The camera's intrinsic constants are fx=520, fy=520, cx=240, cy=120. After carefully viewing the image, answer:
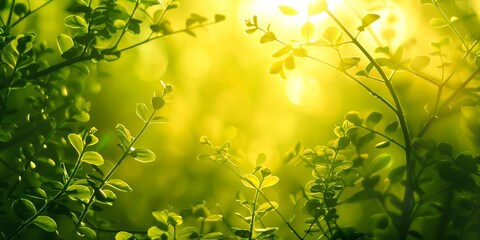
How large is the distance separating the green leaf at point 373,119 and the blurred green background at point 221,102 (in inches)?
47.7

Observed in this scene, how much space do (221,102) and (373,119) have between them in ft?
6.42

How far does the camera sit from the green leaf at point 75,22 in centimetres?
130

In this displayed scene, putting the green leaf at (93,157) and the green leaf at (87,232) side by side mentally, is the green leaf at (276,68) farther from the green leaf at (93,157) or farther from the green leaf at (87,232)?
the green leaf at (87,232)

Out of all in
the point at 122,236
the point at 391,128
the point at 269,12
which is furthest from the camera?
the point at 269,12

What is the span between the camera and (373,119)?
4.50ft

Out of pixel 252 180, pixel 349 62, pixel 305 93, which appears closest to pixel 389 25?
pixel 349 62

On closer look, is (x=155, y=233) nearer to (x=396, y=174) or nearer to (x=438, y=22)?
(x=396, y=174)

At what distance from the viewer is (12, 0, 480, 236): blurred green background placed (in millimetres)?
2719

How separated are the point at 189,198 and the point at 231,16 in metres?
1.38

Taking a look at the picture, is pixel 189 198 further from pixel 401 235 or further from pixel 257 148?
pixel 401 235

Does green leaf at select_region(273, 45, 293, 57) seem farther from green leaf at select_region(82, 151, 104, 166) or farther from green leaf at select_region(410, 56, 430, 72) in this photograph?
green leaf at select_region(82, 151, 104, 166)

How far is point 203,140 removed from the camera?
4.36ft

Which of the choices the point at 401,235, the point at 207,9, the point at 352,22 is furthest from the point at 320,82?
the point at 401,235

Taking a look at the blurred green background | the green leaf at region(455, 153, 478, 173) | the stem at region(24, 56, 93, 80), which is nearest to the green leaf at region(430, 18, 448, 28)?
the green leaf at region(455, 153, 478, 173)
